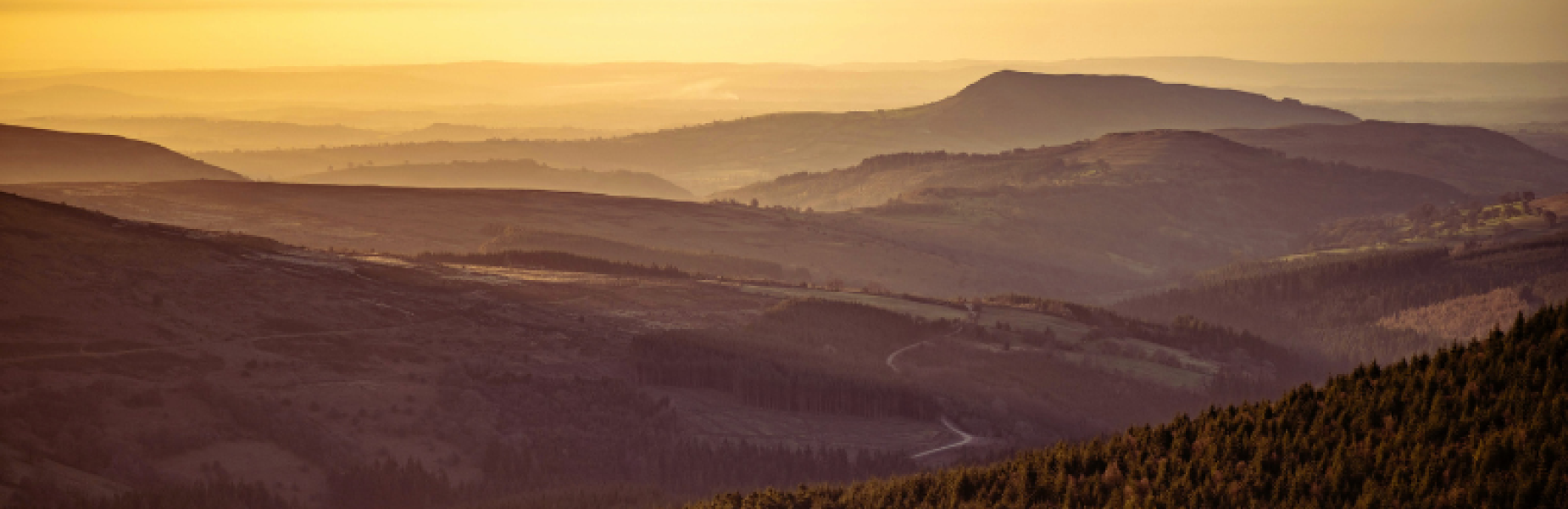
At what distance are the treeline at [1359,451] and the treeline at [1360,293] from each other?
6895 cm

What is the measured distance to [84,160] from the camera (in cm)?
14050

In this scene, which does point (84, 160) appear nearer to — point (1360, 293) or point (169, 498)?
point (169, 498)

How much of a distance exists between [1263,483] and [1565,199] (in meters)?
139

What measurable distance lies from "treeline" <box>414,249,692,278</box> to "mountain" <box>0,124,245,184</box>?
5796 centimetres

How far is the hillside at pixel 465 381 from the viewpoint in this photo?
42.7 metres

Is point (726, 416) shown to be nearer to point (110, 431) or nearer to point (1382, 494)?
point (110, 431)

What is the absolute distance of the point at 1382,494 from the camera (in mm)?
22953

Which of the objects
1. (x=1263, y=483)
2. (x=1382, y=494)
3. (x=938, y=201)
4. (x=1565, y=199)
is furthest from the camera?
(x=938, y=201)

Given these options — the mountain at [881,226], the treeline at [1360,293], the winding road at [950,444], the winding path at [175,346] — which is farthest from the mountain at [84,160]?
the treeline at [1360,293]

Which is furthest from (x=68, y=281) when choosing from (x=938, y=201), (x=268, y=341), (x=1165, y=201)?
(x=1165, y=201)

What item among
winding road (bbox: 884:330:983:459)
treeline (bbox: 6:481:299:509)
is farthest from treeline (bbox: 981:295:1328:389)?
treeline (bbox: 6:481:299:509)

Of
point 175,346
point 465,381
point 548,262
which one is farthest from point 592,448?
point 548,262

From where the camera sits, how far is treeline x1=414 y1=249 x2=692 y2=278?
79.4 meters

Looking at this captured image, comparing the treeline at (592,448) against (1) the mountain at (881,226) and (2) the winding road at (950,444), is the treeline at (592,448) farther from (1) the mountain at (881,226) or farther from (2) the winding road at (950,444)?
(1) the mountain at (881,226)
